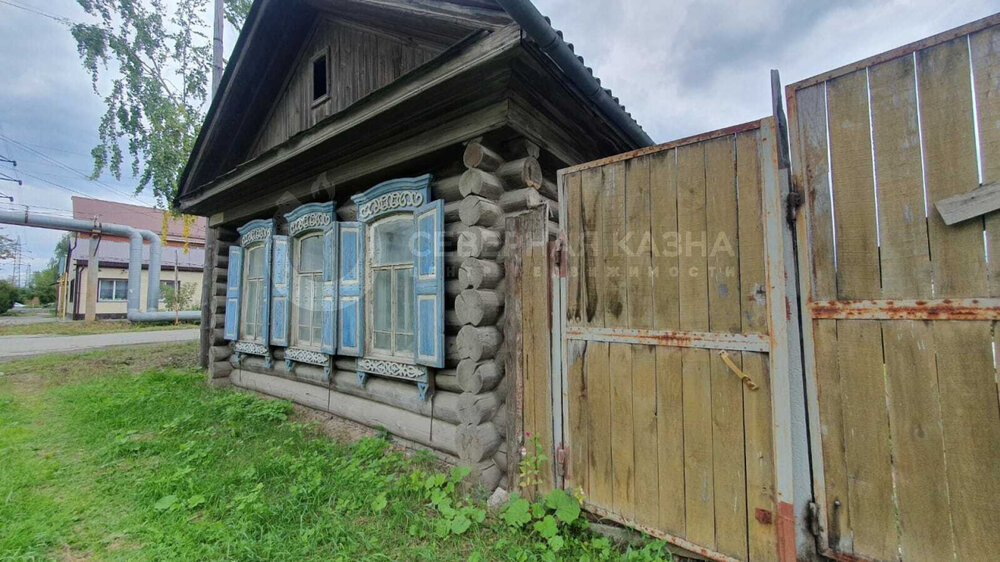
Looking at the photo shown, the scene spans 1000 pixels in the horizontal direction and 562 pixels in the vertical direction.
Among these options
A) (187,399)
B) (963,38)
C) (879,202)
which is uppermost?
(963,38)

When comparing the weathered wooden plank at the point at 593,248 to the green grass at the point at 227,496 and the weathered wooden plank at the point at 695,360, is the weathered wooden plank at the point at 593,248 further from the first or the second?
the green grass at the point at 227,496

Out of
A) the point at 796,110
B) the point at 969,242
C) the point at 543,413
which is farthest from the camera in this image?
the point at 543,413

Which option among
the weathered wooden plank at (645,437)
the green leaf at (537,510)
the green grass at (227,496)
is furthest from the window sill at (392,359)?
the weathered wooden plank at (645,437)

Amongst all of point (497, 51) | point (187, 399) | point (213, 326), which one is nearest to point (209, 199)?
point (213, 326)

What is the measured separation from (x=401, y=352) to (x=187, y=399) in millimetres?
3960

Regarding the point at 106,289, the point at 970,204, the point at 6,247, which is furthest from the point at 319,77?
the point at 6,247

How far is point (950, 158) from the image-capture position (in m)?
1.48

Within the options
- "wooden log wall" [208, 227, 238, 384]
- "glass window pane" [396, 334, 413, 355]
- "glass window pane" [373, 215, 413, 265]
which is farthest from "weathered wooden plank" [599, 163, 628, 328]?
"wooden log wall" [208, 227, 238, 384]

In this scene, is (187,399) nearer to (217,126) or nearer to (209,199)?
(209,199)

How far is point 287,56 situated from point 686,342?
21.4 feet

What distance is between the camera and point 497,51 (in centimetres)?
252

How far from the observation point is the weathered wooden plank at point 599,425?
7.42 ft

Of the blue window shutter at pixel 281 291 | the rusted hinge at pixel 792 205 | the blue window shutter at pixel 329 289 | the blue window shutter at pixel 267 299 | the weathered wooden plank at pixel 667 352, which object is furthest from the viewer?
the blue window shutter at pixel 267 299

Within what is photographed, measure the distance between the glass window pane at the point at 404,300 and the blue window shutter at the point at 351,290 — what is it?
0.48 m
